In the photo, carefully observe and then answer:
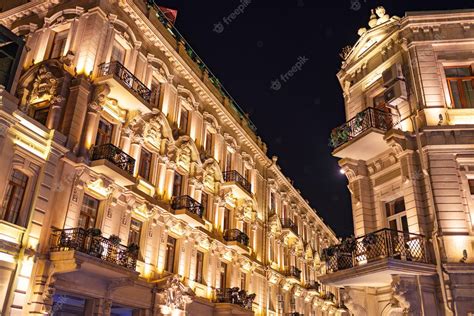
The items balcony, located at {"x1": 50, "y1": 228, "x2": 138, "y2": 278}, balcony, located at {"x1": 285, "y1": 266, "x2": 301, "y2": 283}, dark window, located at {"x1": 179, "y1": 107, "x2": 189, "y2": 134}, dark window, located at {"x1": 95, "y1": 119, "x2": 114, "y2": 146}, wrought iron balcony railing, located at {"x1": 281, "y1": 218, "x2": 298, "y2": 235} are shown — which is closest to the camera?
balcony, located at {"x1": 50, "y1": 228, "x2": 138, "y2": 278}

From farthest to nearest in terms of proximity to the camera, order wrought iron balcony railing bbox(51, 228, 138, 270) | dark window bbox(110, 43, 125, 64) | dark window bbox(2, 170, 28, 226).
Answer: dark window bbox(110, 43, 125, 64) < wrought iron balcony railing bbox(51, 228, 138, 270) < dark window bbox(2, 170, 28, 226)

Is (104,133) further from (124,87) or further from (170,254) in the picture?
(170,254)

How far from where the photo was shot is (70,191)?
1741cm

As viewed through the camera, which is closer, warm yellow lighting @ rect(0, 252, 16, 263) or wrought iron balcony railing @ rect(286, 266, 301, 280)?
warm yellow lighting @ rect(0, 252, 16, 263)

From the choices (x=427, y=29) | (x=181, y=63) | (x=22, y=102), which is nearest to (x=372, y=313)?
(x=427, y=29)

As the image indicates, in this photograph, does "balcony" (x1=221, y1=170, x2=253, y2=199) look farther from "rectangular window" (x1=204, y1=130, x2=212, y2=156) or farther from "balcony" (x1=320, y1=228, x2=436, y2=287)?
"balcony" (x1=320, y1=228, x2=436, y2=287)

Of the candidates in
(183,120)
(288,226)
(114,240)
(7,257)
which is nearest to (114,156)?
(114,240)

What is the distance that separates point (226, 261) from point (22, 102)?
16413 mm

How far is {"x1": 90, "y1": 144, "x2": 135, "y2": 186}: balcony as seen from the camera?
59.5 ft

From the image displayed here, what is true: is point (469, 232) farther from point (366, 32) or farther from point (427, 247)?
point (366, 32)

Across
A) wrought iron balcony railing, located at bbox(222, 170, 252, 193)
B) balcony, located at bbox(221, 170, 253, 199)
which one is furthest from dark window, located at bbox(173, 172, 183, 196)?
wrought iron balcony railing, located at bbox(222, 170, 252, 193)

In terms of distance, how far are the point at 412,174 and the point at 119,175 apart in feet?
39.7

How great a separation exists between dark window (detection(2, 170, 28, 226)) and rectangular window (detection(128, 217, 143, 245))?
606 cm

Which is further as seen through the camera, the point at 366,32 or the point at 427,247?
the point at 366,32
